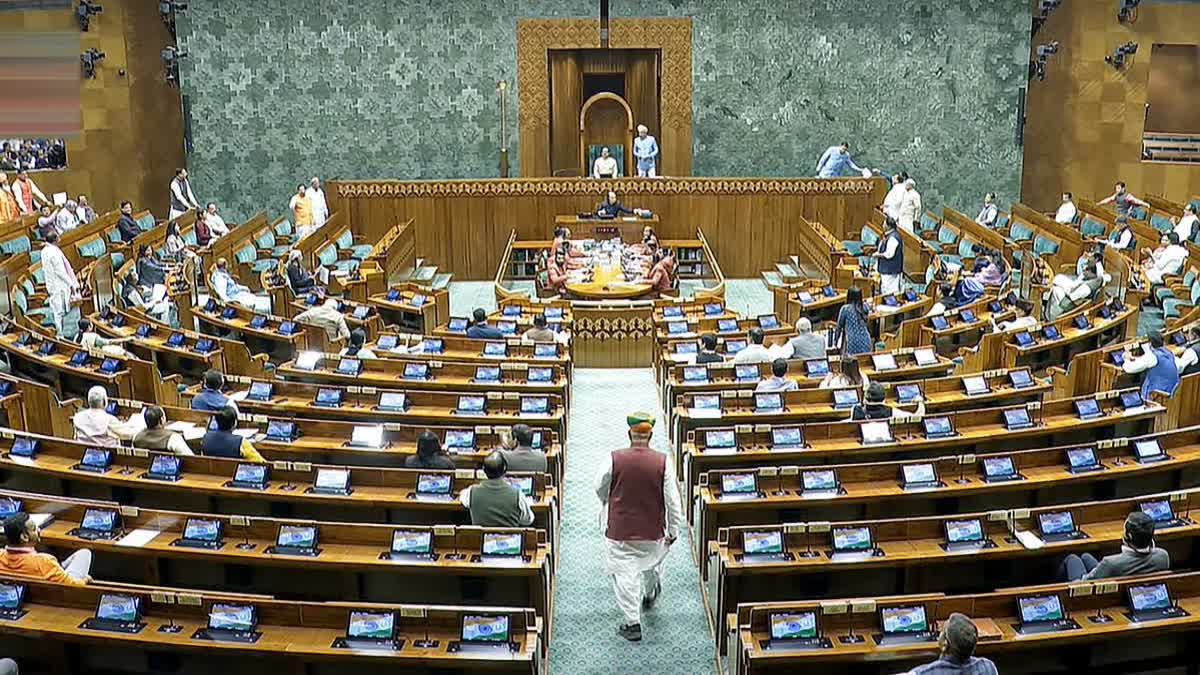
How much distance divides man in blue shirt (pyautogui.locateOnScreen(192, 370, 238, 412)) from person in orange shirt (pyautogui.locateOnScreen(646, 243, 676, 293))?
662cm

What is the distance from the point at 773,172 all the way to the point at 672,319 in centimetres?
970

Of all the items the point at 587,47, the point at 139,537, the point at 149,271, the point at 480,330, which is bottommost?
the point at 139,537

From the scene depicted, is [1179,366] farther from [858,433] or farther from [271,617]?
[271,617]

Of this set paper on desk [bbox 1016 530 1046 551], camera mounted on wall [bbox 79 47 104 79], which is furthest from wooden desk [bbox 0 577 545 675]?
camera mounted on wall [bbox 79 47 104 79]

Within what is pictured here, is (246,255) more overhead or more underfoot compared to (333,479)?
more overhead

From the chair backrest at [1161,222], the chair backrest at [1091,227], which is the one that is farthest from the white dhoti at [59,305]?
the chair backrest at [1161,222]

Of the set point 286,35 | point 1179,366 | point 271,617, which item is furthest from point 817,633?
point 286,35

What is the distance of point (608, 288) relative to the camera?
14320mm

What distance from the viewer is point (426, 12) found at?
66.7 ft

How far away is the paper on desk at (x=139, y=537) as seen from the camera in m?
6.62

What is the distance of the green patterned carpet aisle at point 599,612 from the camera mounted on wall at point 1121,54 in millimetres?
14323

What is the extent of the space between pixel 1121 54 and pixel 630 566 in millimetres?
16999

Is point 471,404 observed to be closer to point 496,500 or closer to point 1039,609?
point 496,500

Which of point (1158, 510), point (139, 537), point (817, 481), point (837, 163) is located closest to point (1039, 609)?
point (1158, 510)
